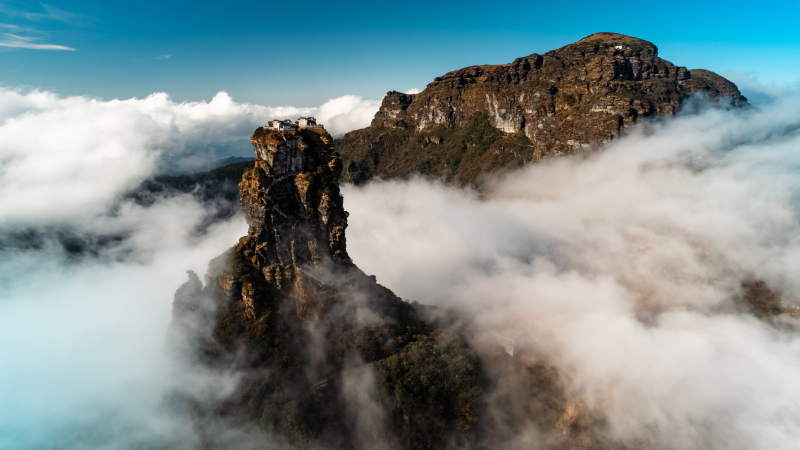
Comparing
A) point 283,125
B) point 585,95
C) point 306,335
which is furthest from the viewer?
point 585,95

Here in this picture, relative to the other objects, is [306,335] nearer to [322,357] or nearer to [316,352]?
[316,352]

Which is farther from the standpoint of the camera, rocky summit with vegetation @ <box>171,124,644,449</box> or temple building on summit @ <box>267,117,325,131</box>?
temple building on summit @ <box>267,117,325,131</box>

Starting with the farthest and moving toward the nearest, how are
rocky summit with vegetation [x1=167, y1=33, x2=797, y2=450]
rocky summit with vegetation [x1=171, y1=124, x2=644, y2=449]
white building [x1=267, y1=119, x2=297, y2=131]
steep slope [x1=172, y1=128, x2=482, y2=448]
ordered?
white building [x1=267, y1=119, x2=297, y2=131], steep slope [x1=172, y1=128, x2=482, y2=448], rocky summit with vegetation [x1=171, y1=124, x2=644, y2=449], rocky summit with vegetation [x1=167, y1=33, x2=797, y2=450]

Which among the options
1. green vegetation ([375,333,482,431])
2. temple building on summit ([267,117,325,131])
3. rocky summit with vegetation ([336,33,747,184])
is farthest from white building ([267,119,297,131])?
rocky summit with vegetation ([336,33,747,184])

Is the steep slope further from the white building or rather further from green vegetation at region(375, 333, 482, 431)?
the white building

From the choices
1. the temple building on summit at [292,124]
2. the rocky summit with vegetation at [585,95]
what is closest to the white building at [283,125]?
the temple building on summit at [292,124]

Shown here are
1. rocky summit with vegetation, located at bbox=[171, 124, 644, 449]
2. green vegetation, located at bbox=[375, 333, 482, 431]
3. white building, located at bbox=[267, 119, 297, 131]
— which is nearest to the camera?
rocky summit with vegetation, located at bbox=[171, 124, 644, 449]

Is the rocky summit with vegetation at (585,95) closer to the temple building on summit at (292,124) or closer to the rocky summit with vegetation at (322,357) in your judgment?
the rocky summit with vegetation at (322,357)

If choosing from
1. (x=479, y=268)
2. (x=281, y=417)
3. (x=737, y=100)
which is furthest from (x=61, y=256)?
(x=737, y=100)

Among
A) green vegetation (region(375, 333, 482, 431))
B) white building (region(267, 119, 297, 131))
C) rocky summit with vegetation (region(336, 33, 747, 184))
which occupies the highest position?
rocky summit with vegetation (region(336, 33, 747, 184))

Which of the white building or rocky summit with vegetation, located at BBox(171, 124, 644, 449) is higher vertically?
the white building

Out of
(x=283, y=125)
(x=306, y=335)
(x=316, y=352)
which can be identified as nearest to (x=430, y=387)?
(x=316, y=352)
